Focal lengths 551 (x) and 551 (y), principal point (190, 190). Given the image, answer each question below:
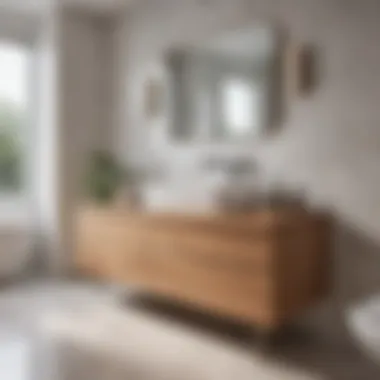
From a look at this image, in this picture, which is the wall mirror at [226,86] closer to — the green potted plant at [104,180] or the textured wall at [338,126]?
the textured wall at [338,126]

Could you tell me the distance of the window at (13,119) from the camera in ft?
13.8

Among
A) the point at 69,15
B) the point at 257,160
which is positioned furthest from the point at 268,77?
the point at 69,15

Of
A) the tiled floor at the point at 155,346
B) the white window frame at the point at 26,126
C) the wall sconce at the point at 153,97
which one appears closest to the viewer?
the tiled floor at the point at 155,346

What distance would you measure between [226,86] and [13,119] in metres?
1.89

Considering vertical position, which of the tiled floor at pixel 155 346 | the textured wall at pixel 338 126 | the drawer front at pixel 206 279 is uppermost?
the textured wall at pixel 338 126

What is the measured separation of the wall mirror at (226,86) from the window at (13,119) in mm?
1320

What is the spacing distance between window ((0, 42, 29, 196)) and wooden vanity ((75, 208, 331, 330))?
1422 millimetres

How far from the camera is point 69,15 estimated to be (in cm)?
409

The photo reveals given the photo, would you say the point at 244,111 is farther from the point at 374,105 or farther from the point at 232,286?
the point at 232,286

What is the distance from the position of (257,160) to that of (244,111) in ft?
0.95

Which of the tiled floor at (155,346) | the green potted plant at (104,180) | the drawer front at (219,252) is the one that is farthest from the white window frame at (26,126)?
the drawer front at (219,252)

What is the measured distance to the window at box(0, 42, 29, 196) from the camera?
13.8 feet

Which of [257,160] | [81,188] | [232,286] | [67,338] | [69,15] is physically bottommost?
[67,338]

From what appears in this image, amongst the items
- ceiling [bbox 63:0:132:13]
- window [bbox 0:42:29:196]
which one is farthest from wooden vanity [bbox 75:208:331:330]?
ceiling [bbox 63:0:132:13]
